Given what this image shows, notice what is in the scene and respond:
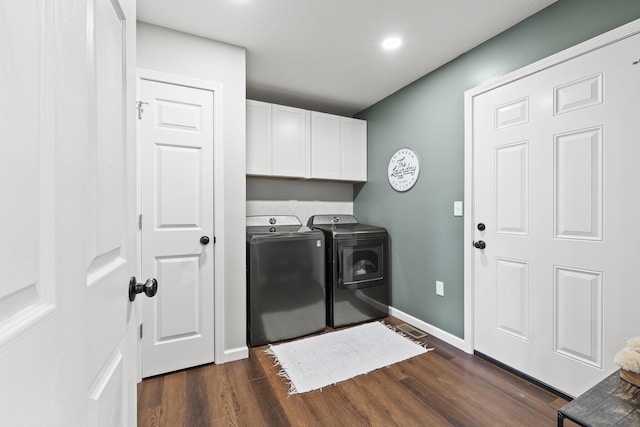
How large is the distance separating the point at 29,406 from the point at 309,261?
2.34m

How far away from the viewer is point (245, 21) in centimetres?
192

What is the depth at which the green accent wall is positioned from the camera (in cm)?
170

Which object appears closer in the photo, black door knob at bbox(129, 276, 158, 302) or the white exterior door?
the white exterior door

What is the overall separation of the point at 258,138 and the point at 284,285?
1.52 meters

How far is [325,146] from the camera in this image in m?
3.23

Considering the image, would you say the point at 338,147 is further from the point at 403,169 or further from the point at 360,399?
the point at 360,399

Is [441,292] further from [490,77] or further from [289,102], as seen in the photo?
[289,102]

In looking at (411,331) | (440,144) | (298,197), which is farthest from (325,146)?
(411,331)

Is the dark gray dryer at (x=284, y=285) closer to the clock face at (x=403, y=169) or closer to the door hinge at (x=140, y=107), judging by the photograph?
the clock face at (x=403, y=169)

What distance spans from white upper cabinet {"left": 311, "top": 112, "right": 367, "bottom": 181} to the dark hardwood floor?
209 cm

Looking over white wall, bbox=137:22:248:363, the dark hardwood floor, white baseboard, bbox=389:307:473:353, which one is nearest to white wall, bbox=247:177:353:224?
white wall, bbox=137:22:248:363

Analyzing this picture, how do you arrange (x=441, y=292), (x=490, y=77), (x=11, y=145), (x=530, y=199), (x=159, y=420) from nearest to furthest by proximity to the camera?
(x=11, y=145)
(x=159, y=420)
(x=530, y=199)
(x=490, y=77)
(x=441, y=292)

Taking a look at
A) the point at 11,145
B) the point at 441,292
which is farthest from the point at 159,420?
the point at 441,292

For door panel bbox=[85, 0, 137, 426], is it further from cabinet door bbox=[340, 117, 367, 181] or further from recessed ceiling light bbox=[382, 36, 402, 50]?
cabinet door bbox=[340, 117, 367, 181]
